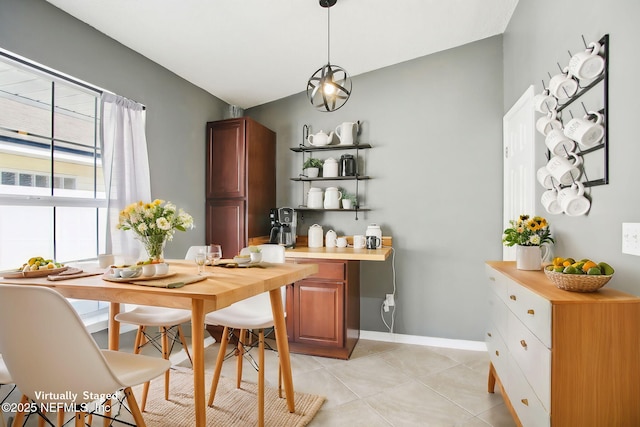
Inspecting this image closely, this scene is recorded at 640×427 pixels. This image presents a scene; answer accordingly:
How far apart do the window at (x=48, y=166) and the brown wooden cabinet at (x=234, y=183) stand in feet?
3.49

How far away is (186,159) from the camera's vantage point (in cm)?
319

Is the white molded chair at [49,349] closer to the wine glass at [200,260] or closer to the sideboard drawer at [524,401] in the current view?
the wine glass at [200,260]

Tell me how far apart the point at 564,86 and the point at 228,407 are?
264 cm

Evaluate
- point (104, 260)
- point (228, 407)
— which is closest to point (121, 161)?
point (104, 260)

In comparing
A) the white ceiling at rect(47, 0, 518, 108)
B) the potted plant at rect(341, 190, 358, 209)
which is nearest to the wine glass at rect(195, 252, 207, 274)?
the white ceiling at rect(47, 0, 518, 108)

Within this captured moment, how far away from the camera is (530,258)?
1.83m

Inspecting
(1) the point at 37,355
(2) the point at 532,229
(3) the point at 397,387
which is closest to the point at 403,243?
(3) the point at 397,387

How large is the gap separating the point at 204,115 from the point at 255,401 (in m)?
2.60

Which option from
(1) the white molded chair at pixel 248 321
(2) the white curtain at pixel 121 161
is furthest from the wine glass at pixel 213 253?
(2) the white curtain at pixel 121 161

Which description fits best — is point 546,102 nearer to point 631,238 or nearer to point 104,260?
point 631,238

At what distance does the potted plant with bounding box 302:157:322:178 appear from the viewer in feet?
11.5

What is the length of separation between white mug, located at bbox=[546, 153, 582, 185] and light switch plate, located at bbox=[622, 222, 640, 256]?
435mm

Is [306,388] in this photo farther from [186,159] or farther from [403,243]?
[186,159]

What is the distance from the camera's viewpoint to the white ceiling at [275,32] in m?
2.24
